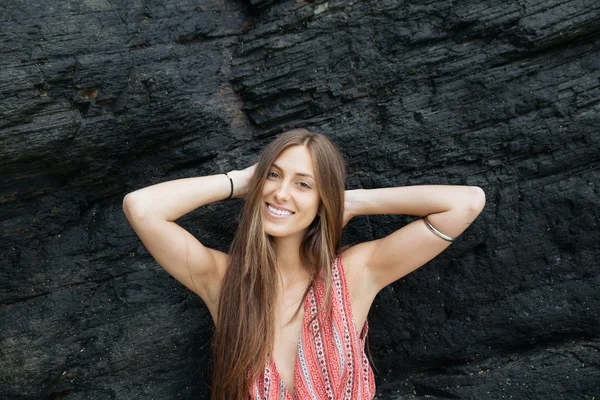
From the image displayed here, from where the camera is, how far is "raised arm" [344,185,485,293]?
3660 millimetres

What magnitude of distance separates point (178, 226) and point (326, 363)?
101cm

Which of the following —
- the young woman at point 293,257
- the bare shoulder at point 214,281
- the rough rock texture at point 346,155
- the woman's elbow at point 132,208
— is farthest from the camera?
the rough rock texture at point 346,155

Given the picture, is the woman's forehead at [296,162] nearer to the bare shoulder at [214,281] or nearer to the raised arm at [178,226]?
the raised arm at [178,226]

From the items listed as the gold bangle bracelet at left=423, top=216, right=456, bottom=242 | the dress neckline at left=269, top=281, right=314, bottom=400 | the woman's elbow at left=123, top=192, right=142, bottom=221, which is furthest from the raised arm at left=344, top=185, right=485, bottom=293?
the woman's elbow at left=123, top=192, right=142, bottom=221

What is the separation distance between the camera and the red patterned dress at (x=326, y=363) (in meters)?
3.70

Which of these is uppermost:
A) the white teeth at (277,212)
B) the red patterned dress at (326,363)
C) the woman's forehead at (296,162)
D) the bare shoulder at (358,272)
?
the woman's forehead at (296,162)

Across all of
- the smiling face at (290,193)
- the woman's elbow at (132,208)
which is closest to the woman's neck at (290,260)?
the smiling face at (290,193)

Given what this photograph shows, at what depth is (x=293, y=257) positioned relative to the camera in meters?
3.90

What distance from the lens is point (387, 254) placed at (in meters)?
3.74

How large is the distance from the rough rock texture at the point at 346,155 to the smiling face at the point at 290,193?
2.48 feet

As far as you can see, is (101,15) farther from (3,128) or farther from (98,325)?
(98,325)

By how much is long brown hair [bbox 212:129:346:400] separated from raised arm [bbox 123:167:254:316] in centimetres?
10

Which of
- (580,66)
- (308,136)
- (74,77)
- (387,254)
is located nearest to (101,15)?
(74,77)

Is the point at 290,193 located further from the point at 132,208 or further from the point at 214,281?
the point at 132,208
